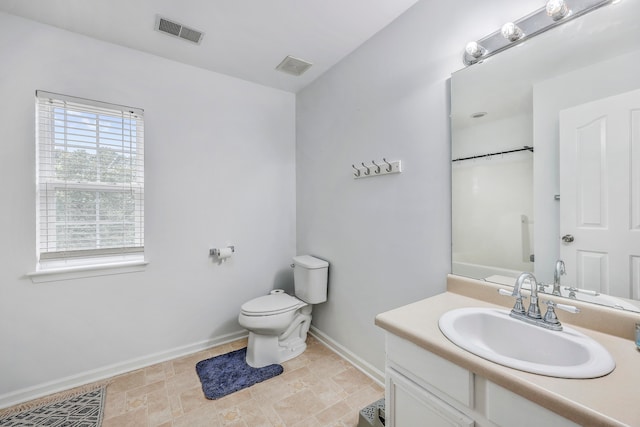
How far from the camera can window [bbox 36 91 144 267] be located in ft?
5.98

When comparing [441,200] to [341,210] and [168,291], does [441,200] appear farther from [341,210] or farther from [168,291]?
[168,291]

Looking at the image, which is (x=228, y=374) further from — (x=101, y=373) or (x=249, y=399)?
(x=101, y=373)

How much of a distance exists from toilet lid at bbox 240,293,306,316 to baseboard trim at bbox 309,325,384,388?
44 centimetres

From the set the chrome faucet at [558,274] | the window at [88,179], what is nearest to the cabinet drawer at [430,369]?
the chrome faucet at [558,274]

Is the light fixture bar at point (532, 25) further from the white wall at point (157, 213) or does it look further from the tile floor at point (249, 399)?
the tile floor at point (249, 399)

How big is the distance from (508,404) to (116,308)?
2408 millimetres

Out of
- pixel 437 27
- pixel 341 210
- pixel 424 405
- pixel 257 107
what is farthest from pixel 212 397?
pixel 437 27

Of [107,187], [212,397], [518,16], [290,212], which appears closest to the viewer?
[518,16]

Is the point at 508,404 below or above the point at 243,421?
above

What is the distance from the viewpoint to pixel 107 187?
2.01 m

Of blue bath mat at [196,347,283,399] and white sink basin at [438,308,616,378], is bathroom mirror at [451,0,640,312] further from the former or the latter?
blue bath mat at [196,347,283,399]

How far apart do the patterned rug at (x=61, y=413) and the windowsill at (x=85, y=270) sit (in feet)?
2.50

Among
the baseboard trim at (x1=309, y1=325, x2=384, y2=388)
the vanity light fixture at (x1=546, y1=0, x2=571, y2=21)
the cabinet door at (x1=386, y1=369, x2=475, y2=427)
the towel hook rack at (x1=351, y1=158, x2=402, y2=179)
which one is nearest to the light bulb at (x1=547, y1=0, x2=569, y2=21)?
the vanity light fixture at (x1=546, y1=0, x2=571, y2=21)

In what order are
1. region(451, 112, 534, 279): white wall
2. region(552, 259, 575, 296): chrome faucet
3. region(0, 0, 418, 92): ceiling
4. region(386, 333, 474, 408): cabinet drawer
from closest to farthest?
1. region(386, 333, 474, 408): cabinet drawer
2. region(552, 259, 575, 296): chrome faucet
3. region(451, 112, 534, 279): white wall
4. region(0, 0, 418, 92): ceiling
